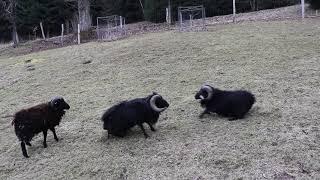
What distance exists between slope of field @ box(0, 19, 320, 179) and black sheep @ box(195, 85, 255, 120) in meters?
0.18

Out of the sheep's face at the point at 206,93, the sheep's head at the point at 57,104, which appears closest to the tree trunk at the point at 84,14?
the sheep's head at the point at 57,104

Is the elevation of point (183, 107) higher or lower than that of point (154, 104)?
lower

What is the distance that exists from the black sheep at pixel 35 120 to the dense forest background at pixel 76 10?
27.7 m

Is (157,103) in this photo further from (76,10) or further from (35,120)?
(76,10)

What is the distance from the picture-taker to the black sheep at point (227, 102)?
10.3 m

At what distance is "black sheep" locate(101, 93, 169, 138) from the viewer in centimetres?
990

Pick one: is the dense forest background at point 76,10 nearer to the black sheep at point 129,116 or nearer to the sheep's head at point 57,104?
the sheep's head at point 57,104

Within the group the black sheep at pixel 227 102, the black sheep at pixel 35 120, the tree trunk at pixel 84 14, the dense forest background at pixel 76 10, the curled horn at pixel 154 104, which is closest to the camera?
the black sheep at pixel 35 120

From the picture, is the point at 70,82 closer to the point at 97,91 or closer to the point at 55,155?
the point at 97,91

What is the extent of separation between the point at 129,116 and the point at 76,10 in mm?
37513

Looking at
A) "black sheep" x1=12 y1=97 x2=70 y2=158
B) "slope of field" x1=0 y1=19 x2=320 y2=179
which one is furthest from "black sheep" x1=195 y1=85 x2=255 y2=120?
"black sheep" x1=12 y1=97 x2=70 y2=158

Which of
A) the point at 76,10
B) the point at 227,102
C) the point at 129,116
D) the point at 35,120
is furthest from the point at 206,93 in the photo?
the point at 76,10

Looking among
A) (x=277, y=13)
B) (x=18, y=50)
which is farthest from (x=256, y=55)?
(x=18, y=50)

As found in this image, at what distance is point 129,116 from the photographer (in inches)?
389
